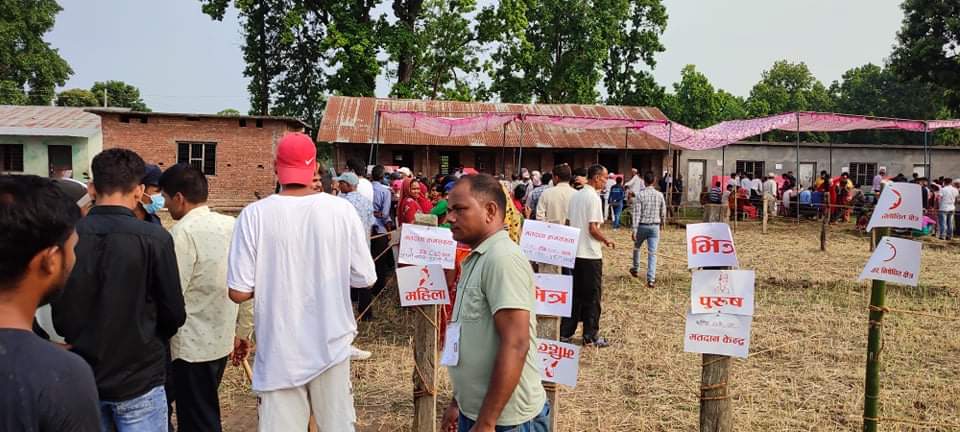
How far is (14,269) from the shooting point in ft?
4.17

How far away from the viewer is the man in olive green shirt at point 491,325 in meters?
1.99

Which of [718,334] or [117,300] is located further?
[718,334]

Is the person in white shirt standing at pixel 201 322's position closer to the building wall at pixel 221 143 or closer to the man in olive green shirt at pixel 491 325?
the man in olive green shirt at pixel 491 325

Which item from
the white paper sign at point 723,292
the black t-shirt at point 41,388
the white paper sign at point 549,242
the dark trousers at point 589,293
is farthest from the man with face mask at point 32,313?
the dark trousers at point 589,293

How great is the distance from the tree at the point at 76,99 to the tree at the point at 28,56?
9762mm

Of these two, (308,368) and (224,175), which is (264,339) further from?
(224,175)

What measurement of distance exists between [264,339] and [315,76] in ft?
105

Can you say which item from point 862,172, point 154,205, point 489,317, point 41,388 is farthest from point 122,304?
point 862,172

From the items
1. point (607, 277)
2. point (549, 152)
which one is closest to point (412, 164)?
point (549, 152)

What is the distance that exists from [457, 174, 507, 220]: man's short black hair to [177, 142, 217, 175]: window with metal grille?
75.3 ft

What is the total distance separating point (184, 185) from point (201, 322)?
699 millimetres

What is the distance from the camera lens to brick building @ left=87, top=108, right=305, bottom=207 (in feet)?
73.9

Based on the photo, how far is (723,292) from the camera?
115 inches

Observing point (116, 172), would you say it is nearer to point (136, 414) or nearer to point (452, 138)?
point (136, 414)
